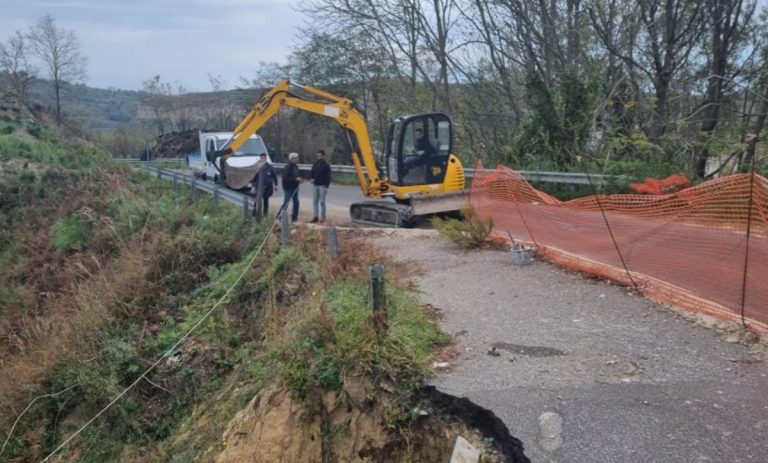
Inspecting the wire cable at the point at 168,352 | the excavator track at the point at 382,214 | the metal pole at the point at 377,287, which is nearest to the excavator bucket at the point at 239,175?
the excavator track at the point at 382,214

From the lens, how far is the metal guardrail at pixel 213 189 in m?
13.0

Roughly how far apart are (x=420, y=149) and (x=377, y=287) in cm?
899

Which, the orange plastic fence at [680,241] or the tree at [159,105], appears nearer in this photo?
the orange plastic fence at [680,241]

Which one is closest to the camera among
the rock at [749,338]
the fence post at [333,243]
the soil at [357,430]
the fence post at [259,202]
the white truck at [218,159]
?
the soil at [357,430]

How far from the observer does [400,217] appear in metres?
13.7

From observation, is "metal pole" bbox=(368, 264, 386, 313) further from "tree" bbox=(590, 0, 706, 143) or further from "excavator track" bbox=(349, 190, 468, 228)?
"tree" bbox=(590, 0, 706, 143)

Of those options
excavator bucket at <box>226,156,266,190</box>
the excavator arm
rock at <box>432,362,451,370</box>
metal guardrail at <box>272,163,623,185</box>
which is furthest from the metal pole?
excavator bucket at <box>226,156,266,190</box>

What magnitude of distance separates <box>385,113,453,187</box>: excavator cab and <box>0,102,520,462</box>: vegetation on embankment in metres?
3.81

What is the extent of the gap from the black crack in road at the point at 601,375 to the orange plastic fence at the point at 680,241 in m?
0.31

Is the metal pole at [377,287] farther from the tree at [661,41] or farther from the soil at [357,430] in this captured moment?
the tree at [661,41]

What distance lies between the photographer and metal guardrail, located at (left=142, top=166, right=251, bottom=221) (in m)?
13.0

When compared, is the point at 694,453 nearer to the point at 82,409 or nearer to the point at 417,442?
the point at 417,442

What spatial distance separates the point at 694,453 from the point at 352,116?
11.5 m

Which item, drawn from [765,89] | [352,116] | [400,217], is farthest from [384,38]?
[765,89]
